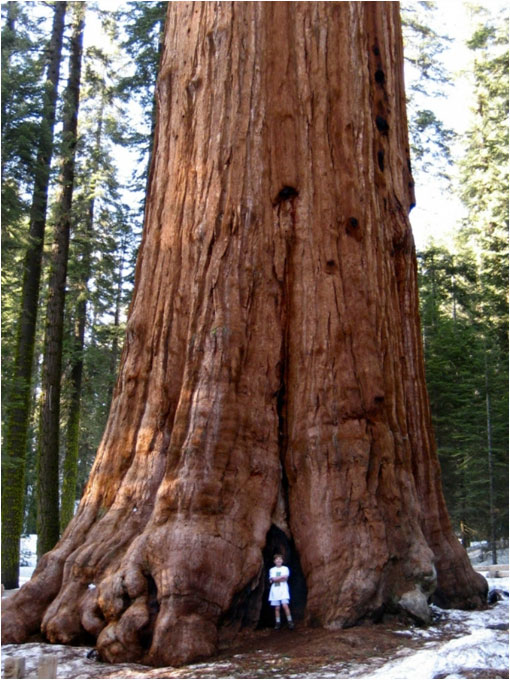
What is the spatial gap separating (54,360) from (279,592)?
11.0 metres

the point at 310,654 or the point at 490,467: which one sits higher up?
the point at 490,467

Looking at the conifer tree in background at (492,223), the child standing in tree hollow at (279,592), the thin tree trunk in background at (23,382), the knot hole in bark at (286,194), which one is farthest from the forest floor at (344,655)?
the conifer tree in background at (492,223)

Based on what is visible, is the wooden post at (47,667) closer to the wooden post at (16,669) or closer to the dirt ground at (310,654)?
the wooden post at (16,669)

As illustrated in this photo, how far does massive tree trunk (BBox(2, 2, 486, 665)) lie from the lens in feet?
22.3

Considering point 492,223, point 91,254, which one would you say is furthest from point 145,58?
point 492,223

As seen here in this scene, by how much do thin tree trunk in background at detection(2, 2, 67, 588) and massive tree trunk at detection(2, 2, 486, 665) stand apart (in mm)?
7957

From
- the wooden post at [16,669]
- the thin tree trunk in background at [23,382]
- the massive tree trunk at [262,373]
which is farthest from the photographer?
the thin tree trunk in background at [23,382]

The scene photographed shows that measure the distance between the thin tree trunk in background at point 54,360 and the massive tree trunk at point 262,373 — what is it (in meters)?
8.51

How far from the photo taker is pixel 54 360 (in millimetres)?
16656

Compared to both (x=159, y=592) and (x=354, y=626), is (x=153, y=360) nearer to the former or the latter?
(x=159, y=592)

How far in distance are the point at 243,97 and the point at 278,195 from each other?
125 cm

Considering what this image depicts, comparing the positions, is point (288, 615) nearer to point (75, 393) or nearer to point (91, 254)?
point (75, 393)

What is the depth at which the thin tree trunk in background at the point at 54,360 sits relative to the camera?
16.0 m

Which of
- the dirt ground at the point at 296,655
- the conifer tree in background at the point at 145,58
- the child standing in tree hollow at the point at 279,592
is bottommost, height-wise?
the dirt ground at the point at 296,655
